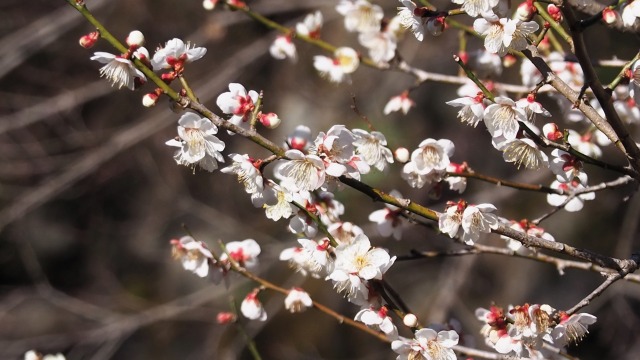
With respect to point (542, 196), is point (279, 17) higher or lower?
higher

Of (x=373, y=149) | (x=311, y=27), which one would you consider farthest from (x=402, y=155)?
(x=311, y=27)

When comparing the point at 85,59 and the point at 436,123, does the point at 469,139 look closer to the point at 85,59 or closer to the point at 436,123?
the point at 436,123

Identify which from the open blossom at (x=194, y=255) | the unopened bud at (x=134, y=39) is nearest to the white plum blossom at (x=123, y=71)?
the unopened bud at (x=134, y=39)

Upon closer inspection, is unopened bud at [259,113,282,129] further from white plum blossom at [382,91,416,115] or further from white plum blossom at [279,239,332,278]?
white plum blossom at [382,91,416,115]

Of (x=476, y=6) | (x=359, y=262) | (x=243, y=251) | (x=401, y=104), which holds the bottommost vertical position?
(x=243, y=251)

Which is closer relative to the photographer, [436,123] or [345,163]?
[345,163]

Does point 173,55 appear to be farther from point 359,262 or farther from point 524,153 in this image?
point 524,153

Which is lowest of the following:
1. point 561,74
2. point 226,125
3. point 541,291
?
point 541,291

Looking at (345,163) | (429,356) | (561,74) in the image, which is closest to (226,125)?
(345,163)
